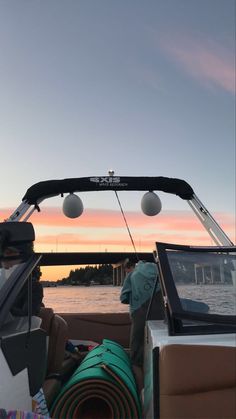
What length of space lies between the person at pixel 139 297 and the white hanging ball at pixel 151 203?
2.79ft

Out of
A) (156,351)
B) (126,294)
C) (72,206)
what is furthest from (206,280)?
(72,206)

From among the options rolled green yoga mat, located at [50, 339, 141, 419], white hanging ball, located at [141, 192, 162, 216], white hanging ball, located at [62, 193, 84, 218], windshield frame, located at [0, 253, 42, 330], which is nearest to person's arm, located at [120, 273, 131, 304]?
white hanging ball, located at [141, 192, 162, 216]

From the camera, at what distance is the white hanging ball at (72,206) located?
18.4 ft

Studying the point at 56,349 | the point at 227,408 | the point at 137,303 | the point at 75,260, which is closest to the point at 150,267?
the point at 137,303

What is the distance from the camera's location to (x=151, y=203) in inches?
228

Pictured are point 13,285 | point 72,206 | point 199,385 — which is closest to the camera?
point 199,385

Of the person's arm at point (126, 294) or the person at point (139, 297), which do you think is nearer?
the person at point (139, 297)

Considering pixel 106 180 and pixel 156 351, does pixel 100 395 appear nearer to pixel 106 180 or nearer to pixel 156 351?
pixel 156 351

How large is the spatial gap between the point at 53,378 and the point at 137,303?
149 cm

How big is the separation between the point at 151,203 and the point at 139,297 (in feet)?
4.01

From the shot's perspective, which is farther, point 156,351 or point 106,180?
point 106,180

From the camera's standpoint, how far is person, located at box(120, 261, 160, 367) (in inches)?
203

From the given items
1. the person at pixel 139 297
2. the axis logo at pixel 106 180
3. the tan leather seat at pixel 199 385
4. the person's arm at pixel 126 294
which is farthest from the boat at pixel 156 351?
the axis logo at pixel 106 180

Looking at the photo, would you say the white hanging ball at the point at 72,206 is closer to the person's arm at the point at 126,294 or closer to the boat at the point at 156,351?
the person's arm at the point at 126,294
